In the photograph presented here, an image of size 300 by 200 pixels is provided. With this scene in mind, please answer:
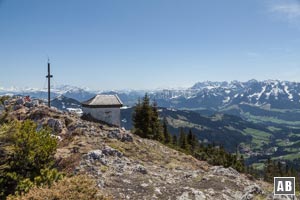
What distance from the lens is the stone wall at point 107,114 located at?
5635 centimetres

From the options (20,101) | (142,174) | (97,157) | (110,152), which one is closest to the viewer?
(142,174)

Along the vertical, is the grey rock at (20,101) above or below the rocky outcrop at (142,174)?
above

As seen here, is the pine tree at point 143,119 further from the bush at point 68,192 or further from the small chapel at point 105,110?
the bush at point 68,192

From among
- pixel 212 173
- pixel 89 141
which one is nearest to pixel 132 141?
pixel 89 141

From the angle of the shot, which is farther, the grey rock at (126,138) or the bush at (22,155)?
the grey rock at (126,138)

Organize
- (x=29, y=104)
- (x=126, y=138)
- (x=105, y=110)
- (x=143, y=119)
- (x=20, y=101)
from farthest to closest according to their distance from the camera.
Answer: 1. (x=143, y=119)
2. (x=20, y=101)
3. (x=29, y=104)
4. (x=105, y=110)
5. (x=126, y=138)

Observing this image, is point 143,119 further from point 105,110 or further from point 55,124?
Answer: point 55,124

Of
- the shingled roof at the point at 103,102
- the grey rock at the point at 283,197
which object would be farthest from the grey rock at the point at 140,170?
the shingled roof at the point at 103,102

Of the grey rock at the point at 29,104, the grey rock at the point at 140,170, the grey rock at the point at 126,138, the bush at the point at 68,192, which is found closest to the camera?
the bush at the point at 68,192

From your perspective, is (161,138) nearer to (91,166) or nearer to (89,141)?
(89,141)

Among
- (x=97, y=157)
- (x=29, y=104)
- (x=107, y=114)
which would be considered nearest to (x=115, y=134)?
(x=107, y=114)

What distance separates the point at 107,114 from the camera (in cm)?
5669

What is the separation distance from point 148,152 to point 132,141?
4.22 meters

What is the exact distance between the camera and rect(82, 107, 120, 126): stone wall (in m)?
56.3
